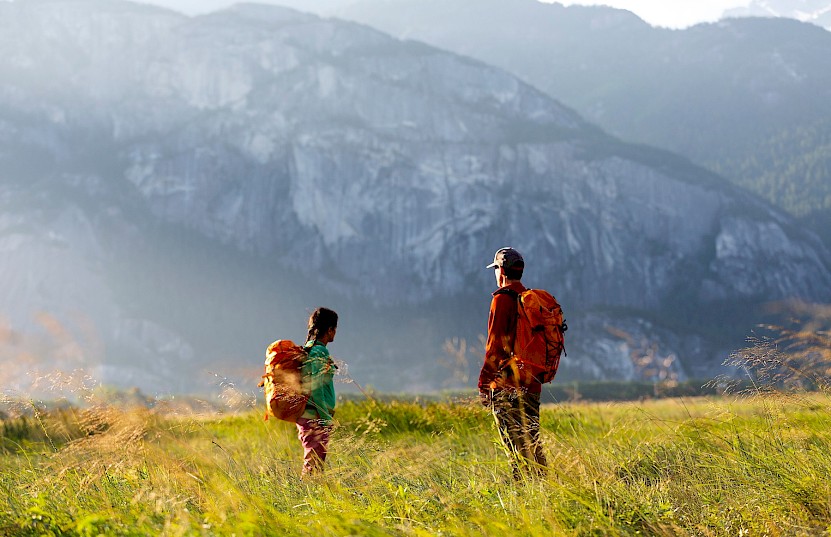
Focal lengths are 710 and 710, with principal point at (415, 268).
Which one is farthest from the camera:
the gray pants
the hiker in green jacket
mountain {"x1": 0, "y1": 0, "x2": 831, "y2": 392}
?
mountain {"x1": 0, "y1": 0, "x2": 831, "y2": 392}

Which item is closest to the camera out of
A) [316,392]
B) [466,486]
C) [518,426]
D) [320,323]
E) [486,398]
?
[466,486]

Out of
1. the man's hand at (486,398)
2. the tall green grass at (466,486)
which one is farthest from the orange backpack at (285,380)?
the man's hand at (486,398)

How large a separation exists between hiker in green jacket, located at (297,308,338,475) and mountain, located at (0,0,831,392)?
137765mm

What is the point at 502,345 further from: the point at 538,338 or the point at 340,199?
the point at 340,199

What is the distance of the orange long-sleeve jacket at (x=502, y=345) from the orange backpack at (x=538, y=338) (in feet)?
0.27

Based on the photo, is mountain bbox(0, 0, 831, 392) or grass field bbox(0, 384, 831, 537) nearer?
grass field bbox(0, 384, 831, 537)

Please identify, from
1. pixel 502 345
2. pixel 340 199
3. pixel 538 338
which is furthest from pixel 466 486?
pixel 340 199

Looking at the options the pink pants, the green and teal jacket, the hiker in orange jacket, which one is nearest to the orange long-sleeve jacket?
the hiker in orange jacket

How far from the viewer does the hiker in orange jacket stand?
4.80 meters

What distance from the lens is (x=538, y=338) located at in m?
5.06

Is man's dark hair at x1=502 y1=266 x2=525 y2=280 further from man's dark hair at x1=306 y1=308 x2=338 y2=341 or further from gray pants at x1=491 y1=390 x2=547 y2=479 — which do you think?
Answer: man's dark hair at x1=306 y1=308 x2=338 y2=341

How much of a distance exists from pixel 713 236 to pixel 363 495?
16854cm

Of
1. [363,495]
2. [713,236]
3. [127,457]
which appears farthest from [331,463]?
[713,236]

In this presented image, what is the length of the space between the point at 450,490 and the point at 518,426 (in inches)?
34.6
